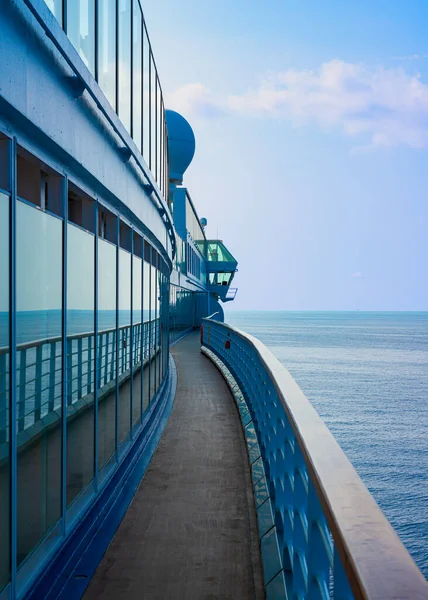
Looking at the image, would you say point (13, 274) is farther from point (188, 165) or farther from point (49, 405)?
point (188, 165)

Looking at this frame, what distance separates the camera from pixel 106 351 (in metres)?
6.31

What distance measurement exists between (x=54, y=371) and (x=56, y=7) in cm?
A: 233

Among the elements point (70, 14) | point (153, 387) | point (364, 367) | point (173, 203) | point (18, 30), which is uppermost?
point (173, 203)

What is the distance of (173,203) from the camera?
1475 inches

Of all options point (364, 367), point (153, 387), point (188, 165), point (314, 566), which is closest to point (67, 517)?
point (314, 566)

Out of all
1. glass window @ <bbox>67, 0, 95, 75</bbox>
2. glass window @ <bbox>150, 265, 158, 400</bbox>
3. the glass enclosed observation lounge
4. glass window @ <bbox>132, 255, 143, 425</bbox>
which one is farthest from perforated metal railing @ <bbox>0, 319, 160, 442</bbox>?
the glass enclosed observation lounge

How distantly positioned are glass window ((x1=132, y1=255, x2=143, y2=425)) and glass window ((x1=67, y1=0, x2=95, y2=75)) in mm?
3011

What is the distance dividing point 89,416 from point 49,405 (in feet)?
4.29

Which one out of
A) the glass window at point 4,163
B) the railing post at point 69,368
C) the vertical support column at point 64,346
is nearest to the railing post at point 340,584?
the glass window at point 4,163

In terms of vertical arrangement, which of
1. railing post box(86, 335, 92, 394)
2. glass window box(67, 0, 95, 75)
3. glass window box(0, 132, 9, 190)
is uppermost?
glass window box(67, 0, 95, 75)

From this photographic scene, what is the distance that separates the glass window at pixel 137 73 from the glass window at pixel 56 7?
3630 mm

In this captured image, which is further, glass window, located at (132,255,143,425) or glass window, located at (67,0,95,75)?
glass window, located at (132,255,143,425)

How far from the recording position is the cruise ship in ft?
8.70

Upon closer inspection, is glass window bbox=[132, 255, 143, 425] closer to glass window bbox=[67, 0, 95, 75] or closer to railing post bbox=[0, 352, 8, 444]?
glass window bbox=[67, 0, 95, 75]
